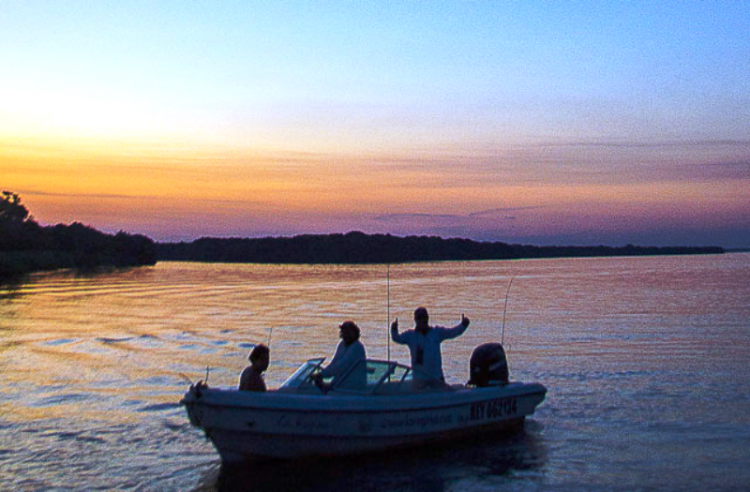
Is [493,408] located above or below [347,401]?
below

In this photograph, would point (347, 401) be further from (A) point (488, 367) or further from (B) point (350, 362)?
(A) point (488, 367)

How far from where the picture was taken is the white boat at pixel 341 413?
9711 mm

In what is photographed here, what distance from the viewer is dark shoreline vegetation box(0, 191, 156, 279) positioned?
289ft

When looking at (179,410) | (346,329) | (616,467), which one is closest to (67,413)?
(179,410)

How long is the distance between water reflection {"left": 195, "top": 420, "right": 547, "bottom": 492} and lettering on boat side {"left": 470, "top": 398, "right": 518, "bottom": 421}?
0.58m

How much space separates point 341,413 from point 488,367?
10.9ft

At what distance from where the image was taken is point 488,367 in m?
12.3

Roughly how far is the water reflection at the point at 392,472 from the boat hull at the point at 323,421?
0.21 metres

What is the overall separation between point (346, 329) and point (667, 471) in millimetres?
5224

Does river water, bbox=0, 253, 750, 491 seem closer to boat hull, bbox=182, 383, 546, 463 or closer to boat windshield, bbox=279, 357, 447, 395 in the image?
boat hull, bbox=182, 383, 546, 463

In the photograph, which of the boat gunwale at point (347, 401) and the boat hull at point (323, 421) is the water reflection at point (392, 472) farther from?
the boat gunwale at point (347, 401)

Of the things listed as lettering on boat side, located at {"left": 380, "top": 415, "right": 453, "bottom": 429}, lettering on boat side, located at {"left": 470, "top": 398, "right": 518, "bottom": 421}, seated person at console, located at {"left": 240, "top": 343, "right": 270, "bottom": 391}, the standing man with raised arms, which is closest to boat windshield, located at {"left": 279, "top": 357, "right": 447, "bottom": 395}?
the standing man with raised arms

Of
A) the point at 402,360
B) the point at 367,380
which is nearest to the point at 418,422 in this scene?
the point at 367,380

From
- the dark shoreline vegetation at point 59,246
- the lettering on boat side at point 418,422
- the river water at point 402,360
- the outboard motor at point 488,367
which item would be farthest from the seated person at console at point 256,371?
the dark shoreline vegetation at point 59,246
